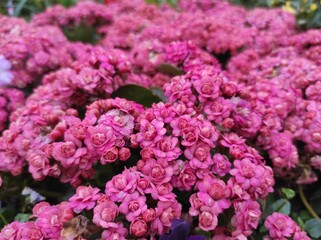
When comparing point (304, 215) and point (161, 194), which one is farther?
point (304, 215)

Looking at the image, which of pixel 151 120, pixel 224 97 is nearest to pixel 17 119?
pixel 151 120

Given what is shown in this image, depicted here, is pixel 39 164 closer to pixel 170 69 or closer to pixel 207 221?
pixel 207 221

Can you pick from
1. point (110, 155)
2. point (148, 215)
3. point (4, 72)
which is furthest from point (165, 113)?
point (4, 72)

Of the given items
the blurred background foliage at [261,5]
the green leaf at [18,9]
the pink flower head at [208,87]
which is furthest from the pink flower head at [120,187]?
the green leaf at [18,9]

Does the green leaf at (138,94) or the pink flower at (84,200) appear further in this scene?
the green leaf at (138,94)

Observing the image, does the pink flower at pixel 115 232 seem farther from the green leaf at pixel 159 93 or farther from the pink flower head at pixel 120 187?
the green leaf at pixel 159 93

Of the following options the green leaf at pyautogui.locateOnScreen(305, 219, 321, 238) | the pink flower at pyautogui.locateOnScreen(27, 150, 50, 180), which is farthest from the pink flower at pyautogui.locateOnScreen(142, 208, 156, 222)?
the green leaf at pyautogui.locateOnScreen(305, 219, 321, 238)
